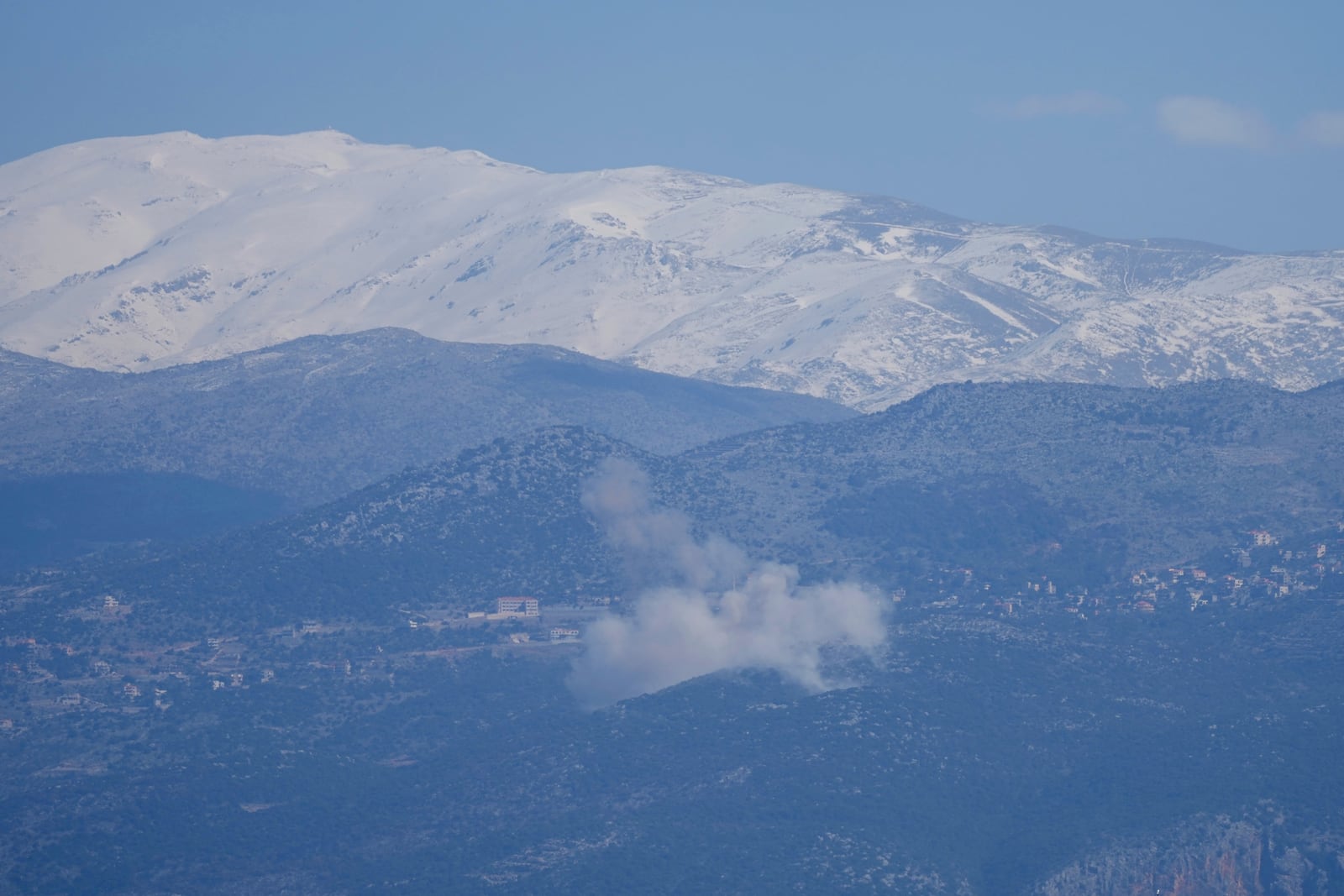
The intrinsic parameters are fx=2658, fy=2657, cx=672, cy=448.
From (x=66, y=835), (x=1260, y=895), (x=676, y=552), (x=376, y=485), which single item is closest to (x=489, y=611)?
(x=676, y=552)

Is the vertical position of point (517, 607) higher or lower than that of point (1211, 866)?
lower

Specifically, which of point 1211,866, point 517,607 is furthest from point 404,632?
point 1211,866

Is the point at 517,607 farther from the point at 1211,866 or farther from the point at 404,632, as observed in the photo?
the point at 1211,866

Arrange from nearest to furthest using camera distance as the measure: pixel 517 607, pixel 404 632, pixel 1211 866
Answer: pixel 1211 866
pixel 404 632
pixel 517 607

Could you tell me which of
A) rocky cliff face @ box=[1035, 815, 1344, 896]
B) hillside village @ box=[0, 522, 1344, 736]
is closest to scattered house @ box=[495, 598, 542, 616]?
hillside village @ box=[0, 522, 1344, 736]

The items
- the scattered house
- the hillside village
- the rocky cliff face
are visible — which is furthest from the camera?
the scattered house

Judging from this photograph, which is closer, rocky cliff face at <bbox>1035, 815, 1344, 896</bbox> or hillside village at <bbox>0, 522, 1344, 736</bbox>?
rocky cliff face at <bbox>1035, 815, 1344, 896</bbox>

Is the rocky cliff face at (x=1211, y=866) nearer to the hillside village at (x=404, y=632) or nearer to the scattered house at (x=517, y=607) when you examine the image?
the hillside village at (x=404, y=632)

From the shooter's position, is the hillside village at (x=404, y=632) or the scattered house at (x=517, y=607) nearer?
the hillside village at (x=404, y=632)

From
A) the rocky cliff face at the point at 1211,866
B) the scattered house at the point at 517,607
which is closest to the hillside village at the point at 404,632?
the scattered house at the point at 517,607

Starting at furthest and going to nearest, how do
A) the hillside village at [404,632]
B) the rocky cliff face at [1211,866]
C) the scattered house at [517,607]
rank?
the scattered house at [517,607], the hillside village at [404,632], the rocky cliff face at [1211,866]

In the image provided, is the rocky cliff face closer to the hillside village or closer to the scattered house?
the hillside village

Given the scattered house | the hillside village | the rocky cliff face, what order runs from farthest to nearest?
the scattered house, the hillside village, the rocky cliff face
